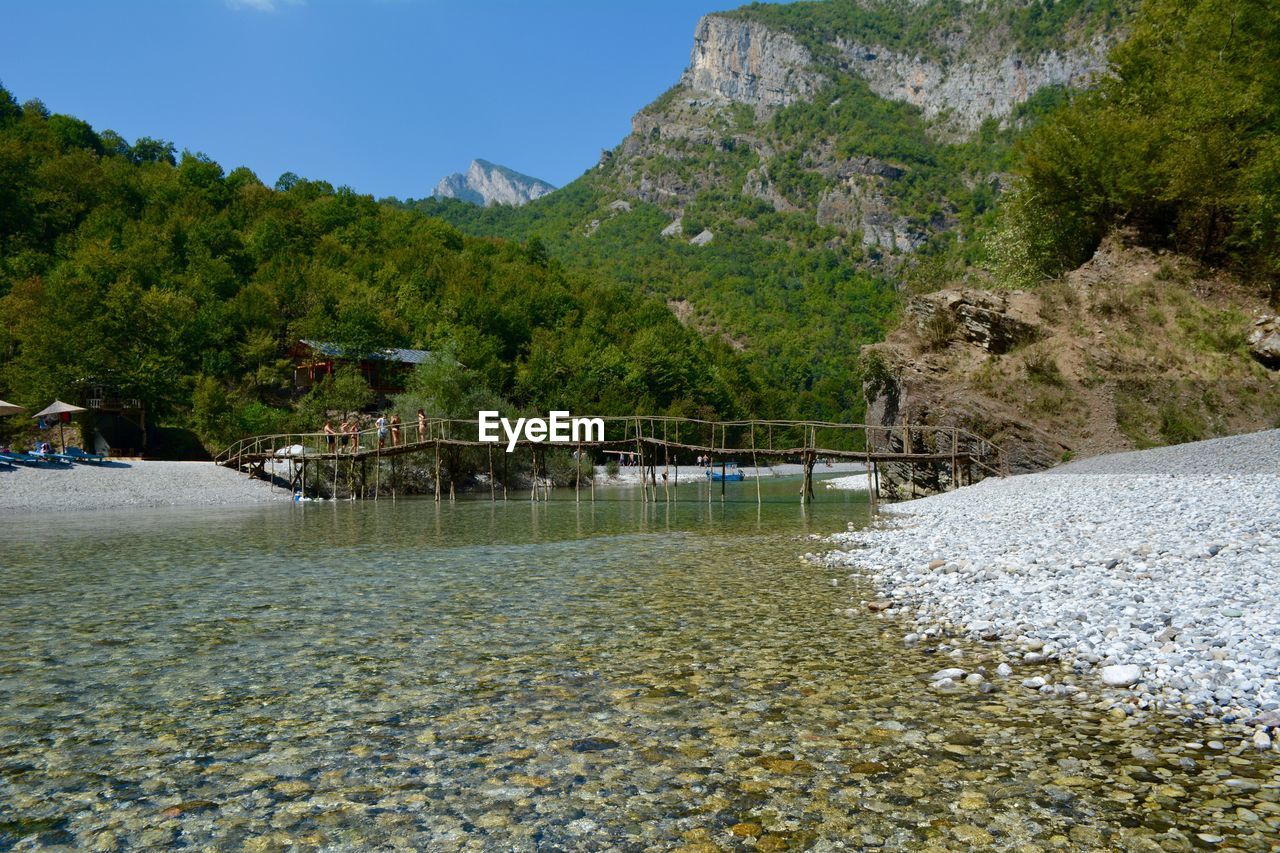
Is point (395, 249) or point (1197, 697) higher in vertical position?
point (395, 249)

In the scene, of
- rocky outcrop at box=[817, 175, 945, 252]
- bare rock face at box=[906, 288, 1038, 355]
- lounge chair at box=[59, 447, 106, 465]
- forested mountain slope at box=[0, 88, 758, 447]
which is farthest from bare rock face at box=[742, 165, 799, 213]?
lounge chair at box=[59, 447, 106, 465]

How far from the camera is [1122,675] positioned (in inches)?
240

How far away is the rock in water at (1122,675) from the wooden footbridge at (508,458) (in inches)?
857

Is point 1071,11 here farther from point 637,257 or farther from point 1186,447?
point 1186,447

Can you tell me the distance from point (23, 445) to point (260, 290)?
33.7m

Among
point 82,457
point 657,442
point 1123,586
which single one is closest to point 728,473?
point 657,442

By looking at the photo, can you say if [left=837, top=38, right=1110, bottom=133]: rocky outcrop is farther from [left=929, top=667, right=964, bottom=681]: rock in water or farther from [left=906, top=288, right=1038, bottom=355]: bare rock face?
[left=929, top=667, right=964, bottom=681]: rock in water

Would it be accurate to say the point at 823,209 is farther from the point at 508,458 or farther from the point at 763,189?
the point at 508,458

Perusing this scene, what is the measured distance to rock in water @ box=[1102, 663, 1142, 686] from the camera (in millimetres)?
6035

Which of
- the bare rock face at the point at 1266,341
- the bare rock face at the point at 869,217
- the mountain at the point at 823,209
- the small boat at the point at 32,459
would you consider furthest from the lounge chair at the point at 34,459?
the bare rock face at the point at 869,217

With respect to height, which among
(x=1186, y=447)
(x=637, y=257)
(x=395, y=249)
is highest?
(x=637, y=257)

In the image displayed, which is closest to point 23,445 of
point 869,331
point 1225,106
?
point 1225,106

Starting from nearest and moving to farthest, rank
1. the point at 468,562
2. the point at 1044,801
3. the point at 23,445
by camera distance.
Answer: the point at 1044,801, the point at 468,562, the point at 23,445

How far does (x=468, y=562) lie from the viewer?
15094 millimetres
